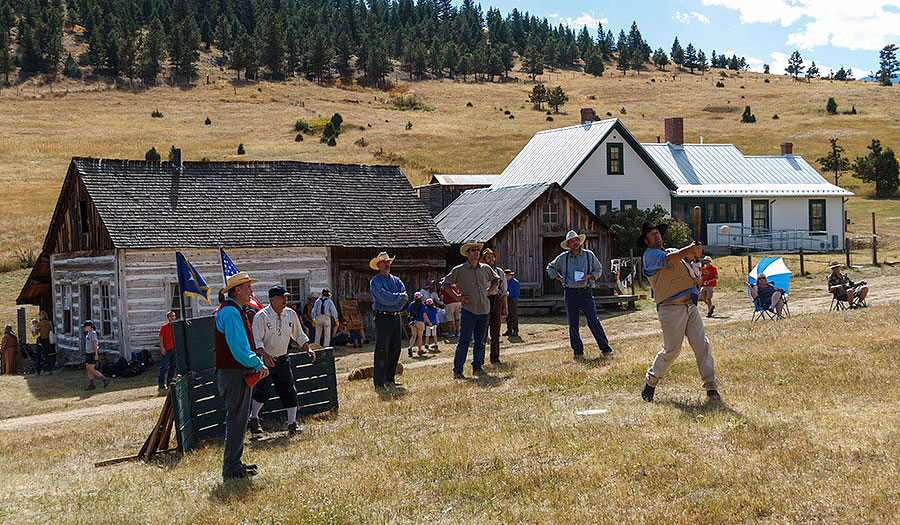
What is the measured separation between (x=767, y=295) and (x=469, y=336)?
9518 mm

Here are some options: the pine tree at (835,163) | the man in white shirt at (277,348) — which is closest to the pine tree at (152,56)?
the pine tree at (835,163)

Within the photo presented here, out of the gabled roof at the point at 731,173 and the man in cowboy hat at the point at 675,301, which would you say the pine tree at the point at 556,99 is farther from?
the man in cowboy hat at the point at 675,301

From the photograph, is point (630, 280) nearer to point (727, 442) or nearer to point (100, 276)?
point (100, 276)

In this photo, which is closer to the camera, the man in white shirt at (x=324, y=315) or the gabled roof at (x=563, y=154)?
the man in white shirt at (x=324, y=315)

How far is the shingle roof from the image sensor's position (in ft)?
81.1

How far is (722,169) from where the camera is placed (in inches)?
1732

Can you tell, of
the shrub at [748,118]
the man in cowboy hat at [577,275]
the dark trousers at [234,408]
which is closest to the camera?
the dark trousers at [234,408]

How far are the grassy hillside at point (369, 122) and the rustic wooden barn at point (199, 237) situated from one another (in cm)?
1639

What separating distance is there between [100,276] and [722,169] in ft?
101

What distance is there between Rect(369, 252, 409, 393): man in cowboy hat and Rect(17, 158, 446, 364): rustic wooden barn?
12.5 meters

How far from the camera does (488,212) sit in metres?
31.6

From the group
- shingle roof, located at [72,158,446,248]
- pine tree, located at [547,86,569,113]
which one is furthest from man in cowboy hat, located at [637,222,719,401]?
pine tree, located at [547,86,569,113]

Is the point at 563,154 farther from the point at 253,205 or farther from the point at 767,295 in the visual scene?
the point at 767,295

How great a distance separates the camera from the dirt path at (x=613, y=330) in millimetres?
16797
